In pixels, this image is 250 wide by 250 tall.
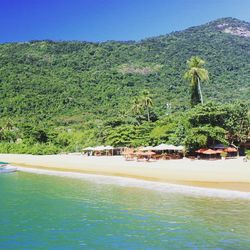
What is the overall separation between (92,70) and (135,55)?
22.3m

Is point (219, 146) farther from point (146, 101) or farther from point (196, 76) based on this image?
point (146, 101)

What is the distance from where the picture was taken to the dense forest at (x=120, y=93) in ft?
148

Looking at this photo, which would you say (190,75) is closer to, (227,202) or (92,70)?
(227,202)

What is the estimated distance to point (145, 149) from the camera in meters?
45.4

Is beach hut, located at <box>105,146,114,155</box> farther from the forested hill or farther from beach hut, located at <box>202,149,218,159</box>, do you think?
the forested hill

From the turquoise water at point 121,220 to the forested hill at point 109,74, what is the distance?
6507 centimetres

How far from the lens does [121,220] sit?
1759 centimetres

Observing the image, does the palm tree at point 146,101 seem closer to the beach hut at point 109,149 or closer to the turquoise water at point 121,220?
the beach hut at point 109,149

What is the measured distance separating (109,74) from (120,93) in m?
20.1

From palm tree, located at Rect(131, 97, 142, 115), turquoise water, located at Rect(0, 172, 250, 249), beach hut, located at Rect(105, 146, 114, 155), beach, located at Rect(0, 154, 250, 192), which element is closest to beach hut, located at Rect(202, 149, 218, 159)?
beach, located at Rect(0, 154, 250, 192)

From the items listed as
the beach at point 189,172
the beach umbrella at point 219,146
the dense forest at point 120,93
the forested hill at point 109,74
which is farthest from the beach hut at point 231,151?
the forested hill at point 109,74

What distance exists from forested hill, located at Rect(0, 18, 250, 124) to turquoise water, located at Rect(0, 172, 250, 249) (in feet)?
213

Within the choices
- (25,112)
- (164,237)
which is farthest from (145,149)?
(25,112)

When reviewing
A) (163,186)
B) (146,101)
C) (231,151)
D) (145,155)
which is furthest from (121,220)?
(146,101)
